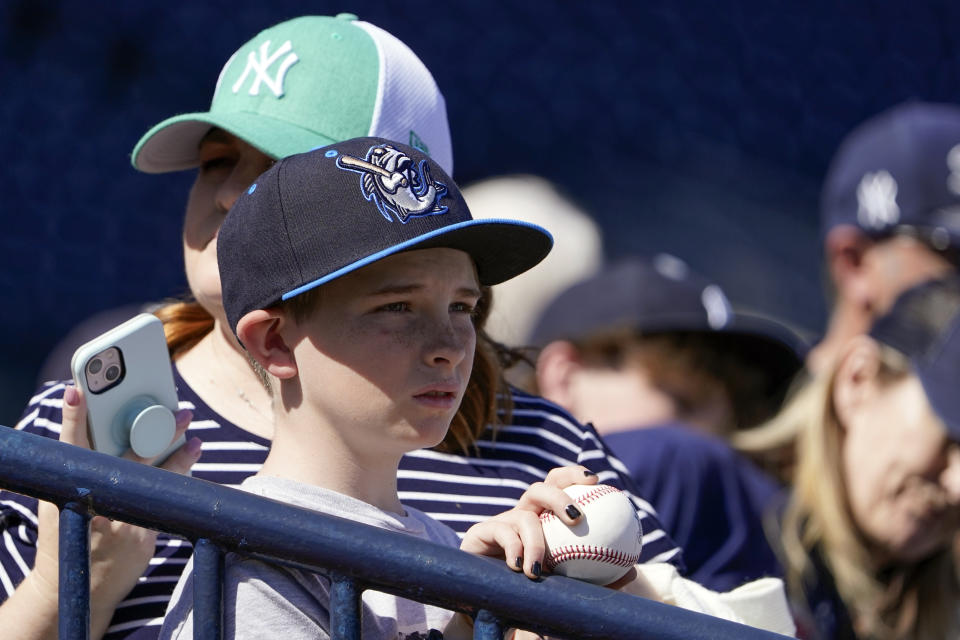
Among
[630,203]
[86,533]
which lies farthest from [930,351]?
[630,203]

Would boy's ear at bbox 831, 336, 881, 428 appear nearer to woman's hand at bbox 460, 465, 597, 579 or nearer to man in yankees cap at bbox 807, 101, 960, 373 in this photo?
man in yankees cap at bbox 807, 101, 960, 373

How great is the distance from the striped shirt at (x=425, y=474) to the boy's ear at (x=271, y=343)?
10.6 inches

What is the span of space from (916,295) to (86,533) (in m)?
2.15

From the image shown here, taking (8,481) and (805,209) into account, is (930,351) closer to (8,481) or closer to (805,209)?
(8,481)

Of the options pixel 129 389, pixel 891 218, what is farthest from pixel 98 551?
pixel 891 218

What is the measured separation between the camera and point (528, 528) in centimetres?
112

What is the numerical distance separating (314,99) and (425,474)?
18.5 inches

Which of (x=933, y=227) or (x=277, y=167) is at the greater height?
(x=277, y=167)

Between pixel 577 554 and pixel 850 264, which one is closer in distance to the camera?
pixel 577 554

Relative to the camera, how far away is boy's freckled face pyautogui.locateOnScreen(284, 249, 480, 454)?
3.92 feet

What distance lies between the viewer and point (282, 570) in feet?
3.68

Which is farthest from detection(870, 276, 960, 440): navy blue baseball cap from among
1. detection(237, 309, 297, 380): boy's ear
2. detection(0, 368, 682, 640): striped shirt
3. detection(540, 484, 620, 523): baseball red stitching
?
detection(237, 309, 297, 380): boy's ear

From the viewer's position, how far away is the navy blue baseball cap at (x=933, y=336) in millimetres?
2430

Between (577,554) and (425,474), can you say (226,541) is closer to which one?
(577,554)
